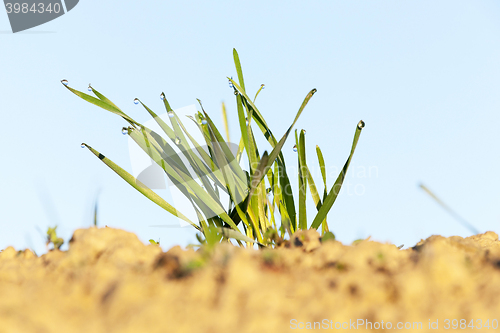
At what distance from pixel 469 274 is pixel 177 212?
1.17 meters

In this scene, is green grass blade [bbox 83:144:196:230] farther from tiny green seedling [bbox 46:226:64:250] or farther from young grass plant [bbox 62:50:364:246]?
tiny green seedling [bbox 46:226:64:250]

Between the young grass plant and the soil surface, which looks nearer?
the soil surface

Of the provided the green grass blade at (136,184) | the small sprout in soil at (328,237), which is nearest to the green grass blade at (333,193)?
the small sprout in soil at (328,237)

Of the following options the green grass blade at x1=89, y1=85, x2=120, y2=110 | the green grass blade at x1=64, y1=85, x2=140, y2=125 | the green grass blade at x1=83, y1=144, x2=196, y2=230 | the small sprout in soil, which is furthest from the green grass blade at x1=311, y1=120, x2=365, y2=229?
the green grass blade at x1=89, y1=85, x2=120, y2=110

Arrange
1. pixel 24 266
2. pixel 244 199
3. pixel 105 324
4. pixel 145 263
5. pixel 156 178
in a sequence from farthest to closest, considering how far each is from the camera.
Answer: pixel 156 178
pixel 244 199
pixel 24 266
pixel 145 263
pixel 105 324

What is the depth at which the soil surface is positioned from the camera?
1.91 ft

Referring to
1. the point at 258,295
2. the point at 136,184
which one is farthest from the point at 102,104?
the point at 258,295

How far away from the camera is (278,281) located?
0.74 metres

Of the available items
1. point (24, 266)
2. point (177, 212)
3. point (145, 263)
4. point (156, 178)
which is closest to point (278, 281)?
point (145, 263)

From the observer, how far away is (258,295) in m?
0.62

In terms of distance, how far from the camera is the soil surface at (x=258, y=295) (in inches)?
22.9

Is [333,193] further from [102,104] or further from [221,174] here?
[102,104]

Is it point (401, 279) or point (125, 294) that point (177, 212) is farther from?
point (401, 279)

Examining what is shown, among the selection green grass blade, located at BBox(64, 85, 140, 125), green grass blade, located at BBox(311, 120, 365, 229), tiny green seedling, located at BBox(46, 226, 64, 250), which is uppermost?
green grass blade, located at BBox(64, 85, 140, 125)
